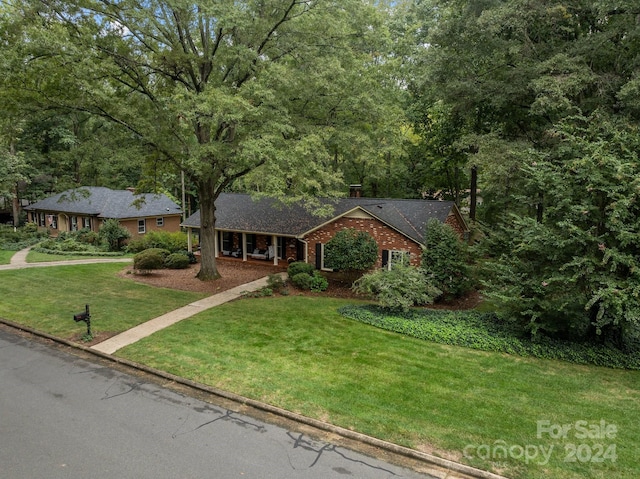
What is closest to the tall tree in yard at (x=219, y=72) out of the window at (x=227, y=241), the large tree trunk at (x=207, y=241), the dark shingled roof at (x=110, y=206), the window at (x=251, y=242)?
the large tree trunk at (x=207, y=241)

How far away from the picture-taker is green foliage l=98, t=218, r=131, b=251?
30.4m

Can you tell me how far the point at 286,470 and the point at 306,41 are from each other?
1454cm

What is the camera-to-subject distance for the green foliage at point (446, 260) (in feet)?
53.9

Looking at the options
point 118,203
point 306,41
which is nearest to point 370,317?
point 306,41

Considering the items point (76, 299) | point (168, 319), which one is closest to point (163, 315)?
point (168, 319)

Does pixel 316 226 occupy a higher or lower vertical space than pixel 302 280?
higher

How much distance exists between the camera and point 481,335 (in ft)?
39.0

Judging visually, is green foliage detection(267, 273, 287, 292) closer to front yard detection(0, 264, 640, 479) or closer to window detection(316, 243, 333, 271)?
front yard detection(0, 264, 640, 479)

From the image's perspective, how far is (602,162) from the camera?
9.77m

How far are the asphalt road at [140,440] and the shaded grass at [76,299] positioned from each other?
12.6 feet

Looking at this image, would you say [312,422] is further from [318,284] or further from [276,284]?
[318,284]

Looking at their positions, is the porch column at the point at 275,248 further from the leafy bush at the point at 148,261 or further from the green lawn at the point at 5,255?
the green lawn at the point at 5,255

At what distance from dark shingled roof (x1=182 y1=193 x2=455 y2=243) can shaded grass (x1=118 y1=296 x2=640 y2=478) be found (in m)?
7.54

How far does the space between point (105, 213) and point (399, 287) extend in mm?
27270
